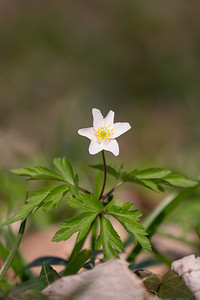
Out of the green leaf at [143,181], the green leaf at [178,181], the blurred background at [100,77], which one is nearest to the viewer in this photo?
the green leaf at [143,181]

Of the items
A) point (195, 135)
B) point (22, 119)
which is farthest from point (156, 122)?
point (22, 119)

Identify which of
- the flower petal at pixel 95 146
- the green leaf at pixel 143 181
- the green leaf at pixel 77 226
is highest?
the flower petal at pixel 95 146

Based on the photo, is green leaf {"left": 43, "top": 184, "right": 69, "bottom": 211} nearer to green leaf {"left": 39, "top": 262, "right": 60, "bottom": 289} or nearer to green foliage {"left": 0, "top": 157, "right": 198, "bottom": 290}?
Result: green foliage {"left": 0, "top": 157, "right": 198, "bottom": 290}

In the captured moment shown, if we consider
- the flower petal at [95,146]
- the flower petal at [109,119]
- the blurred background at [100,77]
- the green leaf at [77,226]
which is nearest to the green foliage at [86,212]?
the green leaf at [77,226]

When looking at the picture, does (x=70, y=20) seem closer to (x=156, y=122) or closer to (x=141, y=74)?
(x=141, y=74)

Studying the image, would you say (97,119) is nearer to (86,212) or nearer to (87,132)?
(87,132)

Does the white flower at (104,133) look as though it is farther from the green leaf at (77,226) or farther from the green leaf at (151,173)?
the green leaf at (77,226)

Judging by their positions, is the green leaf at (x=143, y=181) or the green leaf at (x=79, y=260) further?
the green leaf at (x=143, y=181)

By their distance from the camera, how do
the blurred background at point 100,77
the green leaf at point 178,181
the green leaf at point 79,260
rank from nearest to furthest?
the green leaf at point 79,260
the green leaf at point 178,181
the blurred background at point 100,77

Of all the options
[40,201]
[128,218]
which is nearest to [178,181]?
[128,218]
